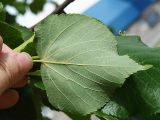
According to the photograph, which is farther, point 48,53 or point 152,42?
point 152,42

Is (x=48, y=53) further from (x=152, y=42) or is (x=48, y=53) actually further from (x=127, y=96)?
(x=152, y=42)

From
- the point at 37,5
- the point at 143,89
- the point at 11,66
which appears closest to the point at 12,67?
the point at 11,66

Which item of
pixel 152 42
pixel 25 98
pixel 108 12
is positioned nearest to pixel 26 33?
pixel 25 98

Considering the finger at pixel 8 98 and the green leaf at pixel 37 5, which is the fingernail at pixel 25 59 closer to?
the finger at pixel 8 98

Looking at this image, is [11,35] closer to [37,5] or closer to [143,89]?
[143,89]

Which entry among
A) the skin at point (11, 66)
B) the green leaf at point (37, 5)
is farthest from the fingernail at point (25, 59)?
the green leaf at point (37, 5)

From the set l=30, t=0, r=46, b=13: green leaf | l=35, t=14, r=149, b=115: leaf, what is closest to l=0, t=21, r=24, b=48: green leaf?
l=35, t=14, r=149, b=115: leaf
